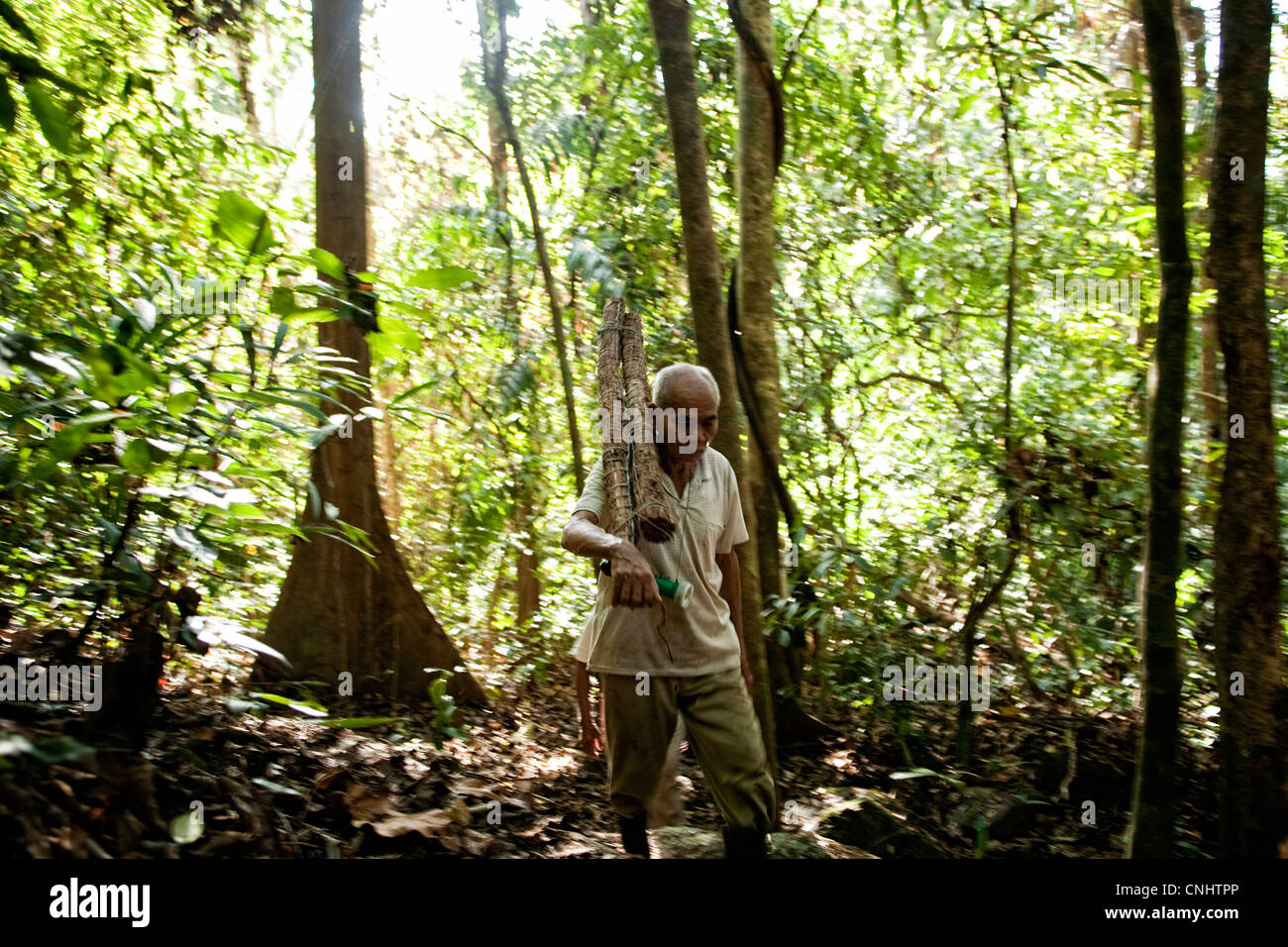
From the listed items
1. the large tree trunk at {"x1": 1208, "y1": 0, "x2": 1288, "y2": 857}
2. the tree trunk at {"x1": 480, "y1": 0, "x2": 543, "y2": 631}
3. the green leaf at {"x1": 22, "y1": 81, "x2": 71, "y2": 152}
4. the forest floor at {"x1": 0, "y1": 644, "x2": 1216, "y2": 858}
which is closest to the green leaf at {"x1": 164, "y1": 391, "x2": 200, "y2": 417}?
the green leaf at {"x1": 22, "y1": 81, "x2": 71, "y2": 152}

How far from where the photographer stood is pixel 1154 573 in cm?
334

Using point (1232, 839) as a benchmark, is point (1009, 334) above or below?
above

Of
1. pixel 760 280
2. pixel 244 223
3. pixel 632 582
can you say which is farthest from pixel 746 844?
pixel 760 280

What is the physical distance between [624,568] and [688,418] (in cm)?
75

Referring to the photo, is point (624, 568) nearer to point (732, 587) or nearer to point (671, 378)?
point (671, 378)

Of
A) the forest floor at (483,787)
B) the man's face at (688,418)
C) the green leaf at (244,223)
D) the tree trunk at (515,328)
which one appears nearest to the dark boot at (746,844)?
the forest floor at (483,787)

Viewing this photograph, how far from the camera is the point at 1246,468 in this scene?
3.51 metres

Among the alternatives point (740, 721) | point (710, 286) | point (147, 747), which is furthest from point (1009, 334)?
point (147, 747)

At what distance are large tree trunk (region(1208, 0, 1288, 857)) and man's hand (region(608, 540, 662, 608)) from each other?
7.71 ft

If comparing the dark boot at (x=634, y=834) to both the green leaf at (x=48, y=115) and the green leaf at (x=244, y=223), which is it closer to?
the green leaf at (x=244, y=223)

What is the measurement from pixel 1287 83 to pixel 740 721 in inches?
345

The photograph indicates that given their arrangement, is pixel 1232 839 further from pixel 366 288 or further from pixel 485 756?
pixel 366 288

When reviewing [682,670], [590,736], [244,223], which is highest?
[244,223]

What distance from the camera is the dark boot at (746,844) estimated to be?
10.3 feet
